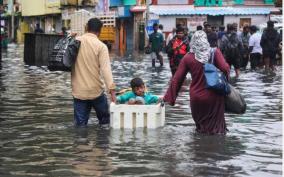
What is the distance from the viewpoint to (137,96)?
10.9 metres

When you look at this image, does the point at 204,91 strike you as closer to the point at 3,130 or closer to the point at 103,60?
the point at 103,60

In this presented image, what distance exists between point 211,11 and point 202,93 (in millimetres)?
46875

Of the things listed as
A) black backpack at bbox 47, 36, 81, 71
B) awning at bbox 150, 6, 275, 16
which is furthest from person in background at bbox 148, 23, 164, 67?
awning at bbox 150, 6, 275, 16

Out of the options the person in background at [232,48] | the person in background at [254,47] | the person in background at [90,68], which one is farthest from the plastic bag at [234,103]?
the person in background at [254,47]

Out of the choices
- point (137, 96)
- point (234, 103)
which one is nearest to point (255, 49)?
point (137, 96)

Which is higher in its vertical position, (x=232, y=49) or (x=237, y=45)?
(x=237, y=45)

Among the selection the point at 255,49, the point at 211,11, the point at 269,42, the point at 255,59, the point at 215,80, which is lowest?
the point at 255,59

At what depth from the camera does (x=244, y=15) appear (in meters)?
56.2

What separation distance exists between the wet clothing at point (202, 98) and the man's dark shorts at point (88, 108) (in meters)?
0.87

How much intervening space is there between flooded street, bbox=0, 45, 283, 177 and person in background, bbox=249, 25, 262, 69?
1128cm

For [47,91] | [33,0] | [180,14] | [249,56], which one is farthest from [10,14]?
[47,91]

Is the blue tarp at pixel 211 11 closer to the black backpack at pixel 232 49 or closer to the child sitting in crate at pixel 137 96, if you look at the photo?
the black backpack at pixel 232 49

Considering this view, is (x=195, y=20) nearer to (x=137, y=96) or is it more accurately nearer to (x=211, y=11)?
(x=211, y=11)

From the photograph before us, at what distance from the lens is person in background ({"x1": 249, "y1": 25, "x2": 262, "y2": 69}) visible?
85.6ft
